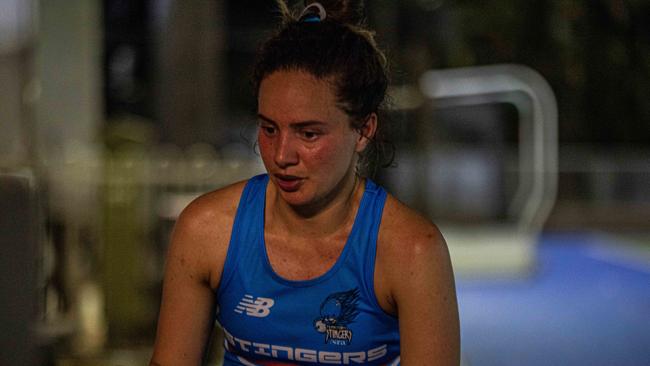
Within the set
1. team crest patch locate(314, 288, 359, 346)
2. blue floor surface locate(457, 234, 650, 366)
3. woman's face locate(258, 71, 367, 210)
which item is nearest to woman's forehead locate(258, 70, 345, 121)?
woman's face locate(258, 71, 367, 210)

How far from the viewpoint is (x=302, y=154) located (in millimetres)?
1980

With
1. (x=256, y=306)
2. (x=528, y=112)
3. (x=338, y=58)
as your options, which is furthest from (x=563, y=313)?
(x=338, y=58)

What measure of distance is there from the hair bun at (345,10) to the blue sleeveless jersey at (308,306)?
46 centimetres

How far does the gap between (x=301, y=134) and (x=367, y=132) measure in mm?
206

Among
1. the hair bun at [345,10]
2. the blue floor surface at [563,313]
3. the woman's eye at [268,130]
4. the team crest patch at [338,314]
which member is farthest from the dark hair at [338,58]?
the blue floor surface at [563,313]

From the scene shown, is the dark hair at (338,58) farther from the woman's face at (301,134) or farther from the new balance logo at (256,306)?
the new balance logo at (256,306)

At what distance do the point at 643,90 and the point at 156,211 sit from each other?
8.11 metres

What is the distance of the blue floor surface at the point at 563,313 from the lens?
17.4ft

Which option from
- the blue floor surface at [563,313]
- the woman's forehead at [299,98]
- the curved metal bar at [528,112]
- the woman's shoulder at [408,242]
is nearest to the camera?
the woman's forehead at [299,98]

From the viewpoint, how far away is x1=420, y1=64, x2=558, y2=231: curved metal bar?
881 centimetres

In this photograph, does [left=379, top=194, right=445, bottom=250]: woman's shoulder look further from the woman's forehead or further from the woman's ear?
the woman's forehead

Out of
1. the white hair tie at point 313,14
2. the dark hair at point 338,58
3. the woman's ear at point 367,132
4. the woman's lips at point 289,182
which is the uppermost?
the white hair tie at point 313,14

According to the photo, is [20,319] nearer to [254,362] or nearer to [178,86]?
[254,362]

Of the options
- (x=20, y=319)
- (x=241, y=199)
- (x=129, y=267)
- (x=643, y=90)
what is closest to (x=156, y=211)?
(x=129, y=267)
